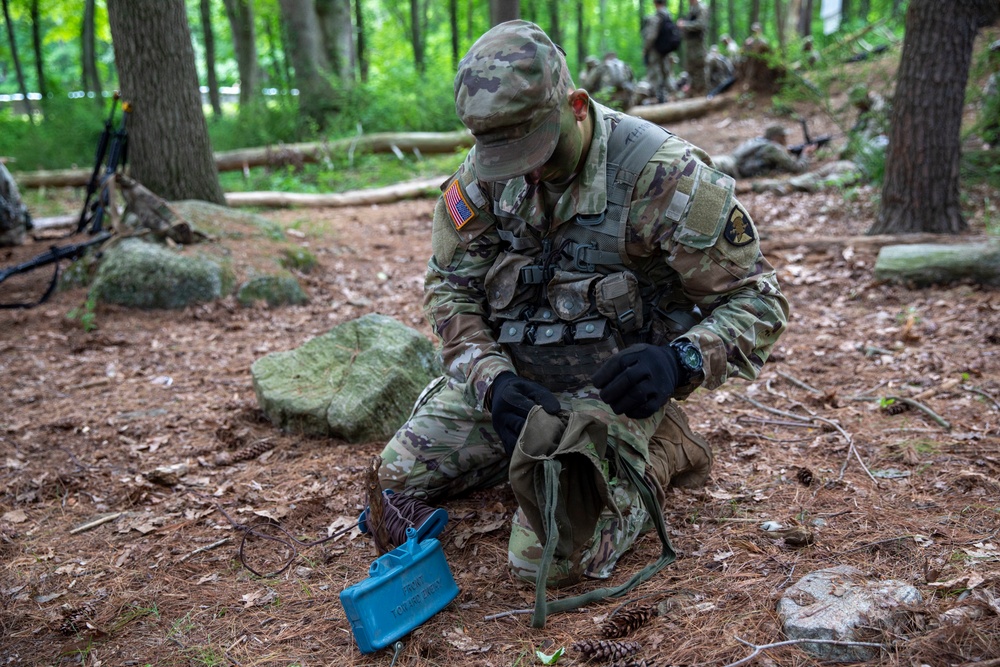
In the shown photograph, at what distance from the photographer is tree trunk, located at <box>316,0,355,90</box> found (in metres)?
16.5

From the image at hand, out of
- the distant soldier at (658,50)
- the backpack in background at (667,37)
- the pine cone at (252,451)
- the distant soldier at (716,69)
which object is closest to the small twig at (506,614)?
the pine cone at (252,451)

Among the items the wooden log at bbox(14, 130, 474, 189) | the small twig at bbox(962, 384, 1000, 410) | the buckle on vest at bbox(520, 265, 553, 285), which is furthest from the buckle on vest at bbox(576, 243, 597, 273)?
the wooden log at bbox(14, 130, 474, 189)

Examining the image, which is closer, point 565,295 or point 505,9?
point 565,295

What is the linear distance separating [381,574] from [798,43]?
53.3ft

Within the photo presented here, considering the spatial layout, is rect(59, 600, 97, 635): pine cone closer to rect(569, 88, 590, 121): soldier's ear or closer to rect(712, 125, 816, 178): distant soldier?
rect(569, 88, 590, 121): soldier's ear

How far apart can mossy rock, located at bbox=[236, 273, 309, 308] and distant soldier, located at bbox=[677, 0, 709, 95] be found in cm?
1348

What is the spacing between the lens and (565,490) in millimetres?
2439

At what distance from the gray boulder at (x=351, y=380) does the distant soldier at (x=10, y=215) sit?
5965 millimetres

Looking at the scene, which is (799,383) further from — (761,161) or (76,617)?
(761,161)

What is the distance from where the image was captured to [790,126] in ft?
42.0

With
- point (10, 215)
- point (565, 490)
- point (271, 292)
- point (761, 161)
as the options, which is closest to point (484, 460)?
point (565, 490)

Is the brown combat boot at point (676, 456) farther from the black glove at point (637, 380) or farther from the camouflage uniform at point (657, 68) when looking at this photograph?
the camouflage uniform at point (657, 68)

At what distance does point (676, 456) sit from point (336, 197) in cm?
784

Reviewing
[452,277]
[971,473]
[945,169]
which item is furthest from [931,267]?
[452,277]
